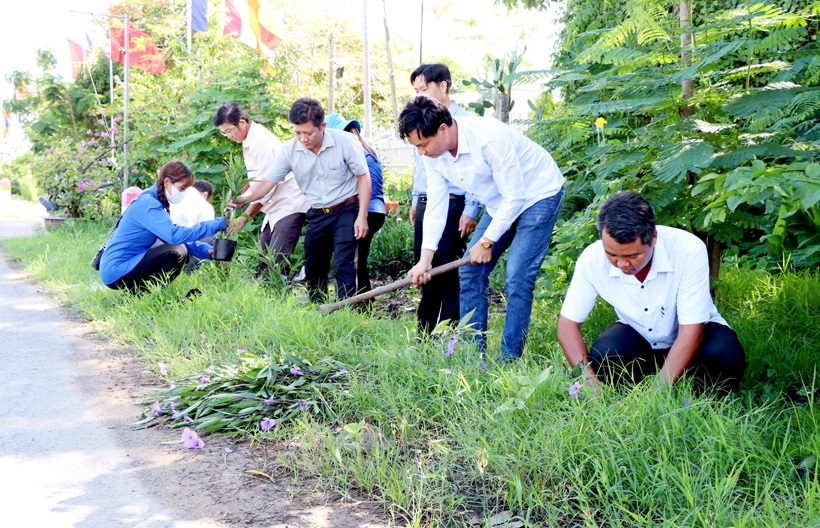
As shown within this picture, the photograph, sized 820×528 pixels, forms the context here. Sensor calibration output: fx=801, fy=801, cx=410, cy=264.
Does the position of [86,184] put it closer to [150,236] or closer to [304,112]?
[150,236]

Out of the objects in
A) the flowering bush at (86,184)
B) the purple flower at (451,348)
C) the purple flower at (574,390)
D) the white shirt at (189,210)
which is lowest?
the flowering bush at (86,184)

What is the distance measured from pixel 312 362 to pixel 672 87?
259 centimetres

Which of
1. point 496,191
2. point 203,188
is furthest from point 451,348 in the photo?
point 203,188

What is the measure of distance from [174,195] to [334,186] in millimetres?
1703

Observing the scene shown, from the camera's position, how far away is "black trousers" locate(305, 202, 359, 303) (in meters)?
6.32

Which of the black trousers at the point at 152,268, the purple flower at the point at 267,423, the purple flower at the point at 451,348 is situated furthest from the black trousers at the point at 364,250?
the purple flower at the point at 267,423

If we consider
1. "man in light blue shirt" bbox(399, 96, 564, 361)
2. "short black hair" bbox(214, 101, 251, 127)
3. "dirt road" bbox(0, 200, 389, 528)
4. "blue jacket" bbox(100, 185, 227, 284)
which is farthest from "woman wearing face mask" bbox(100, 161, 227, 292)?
"man in light blue shirt" bbox(399, 96, 564, 361)

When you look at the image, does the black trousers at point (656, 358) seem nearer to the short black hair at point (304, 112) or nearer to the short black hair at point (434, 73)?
the short black hair at point (434, 73)

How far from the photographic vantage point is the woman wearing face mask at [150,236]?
6.94 meters

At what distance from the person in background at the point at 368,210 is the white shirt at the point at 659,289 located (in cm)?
271

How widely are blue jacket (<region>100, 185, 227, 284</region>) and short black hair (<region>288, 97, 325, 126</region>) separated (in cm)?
136

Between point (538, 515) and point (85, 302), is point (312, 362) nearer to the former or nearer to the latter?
point (538, 515)

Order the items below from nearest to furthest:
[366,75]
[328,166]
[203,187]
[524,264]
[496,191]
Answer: [524,264]
[496,191]
[328,166]
[203,187]
[366,75]

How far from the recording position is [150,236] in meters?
7.05
